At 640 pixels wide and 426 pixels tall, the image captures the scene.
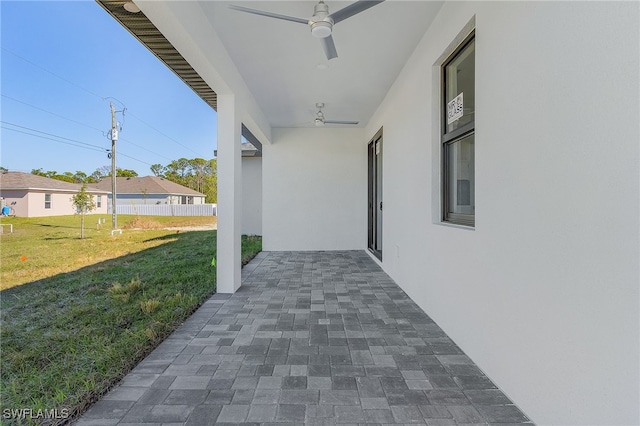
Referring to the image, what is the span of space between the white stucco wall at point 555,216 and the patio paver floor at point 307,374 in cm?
27

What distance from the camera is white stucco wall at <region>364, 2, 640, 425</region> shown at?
102cm

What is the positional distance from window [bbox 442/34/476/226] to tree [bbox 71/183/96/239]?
23.5ft

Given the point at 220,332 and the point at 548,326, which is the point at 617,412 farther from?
the point at 220,332

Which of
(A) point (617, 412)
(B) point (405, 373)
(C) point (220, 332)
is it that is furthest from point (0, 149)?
(A) point (617, 412)

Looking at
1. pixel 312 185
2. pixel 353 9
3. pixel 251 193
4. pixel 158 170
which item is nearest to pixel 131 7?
pixel 353 9

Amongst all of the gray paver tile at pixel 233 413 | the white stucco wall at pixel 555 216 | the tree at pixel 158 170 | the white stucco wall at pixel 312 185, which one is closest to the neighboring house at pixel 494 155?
the white stucco wall at pixel 555 216

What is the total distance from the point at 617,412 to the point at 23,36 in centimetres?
559

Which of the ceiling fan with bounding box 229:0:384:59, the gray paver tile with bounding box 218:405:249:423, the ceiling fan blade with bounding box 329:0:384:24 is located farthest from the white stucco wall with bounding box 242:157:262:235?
the gray paver tile with bounding box 218:405:249:423

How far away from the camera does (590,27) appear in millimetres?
1146

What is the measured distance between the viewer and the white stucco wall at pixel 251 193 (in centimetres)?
907

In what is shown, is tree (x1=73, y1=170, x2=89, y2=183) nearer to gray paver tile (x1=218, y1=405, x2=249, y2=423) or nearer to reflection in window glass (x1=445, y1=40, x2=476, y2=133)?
gray paver tile (x1=218, y1=405, x2=249, y2=423)

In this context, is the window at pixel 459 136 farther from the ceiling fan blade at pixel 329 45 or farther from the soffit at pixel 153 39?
the soffit at pixel 153 39

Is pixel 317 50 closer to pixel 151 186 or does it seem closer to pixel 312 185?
pixel 312 185

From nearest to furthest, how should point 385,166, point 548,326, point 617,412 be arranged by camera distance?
point 617,412
point 548,326
point 385,166
